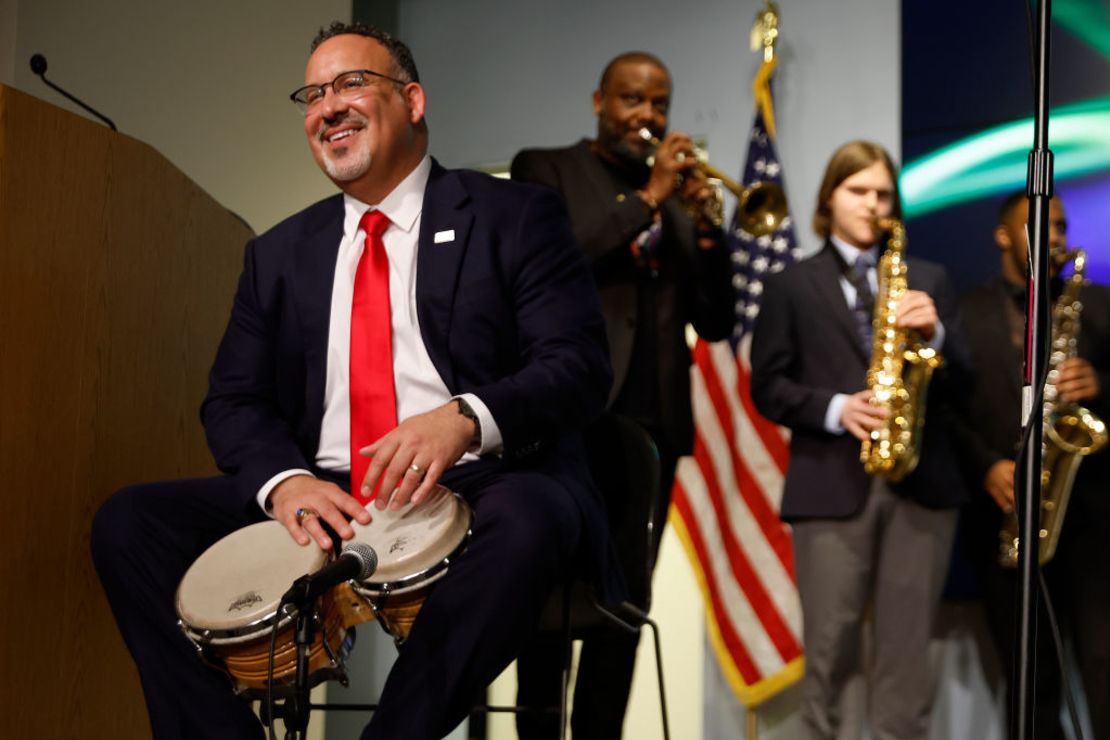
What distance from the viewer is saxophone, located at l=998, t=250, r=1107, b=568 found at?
4129 millimetres

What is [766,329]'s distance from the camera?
4121mm

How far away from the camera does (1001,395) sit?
171 inches

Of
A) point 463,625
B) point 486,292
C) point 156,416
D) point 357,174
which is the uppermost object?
point 357,174

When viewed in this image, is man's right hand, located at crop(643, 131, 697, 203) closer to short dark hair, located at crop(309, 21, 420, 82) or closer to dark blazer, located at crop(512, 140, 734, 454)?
dark blazer, located at crop(512, 140, 734, 454)

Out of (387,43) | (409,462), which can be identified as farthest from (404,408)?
(387,43)

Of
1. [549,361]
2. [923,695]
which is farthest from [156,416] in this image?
[923,695]

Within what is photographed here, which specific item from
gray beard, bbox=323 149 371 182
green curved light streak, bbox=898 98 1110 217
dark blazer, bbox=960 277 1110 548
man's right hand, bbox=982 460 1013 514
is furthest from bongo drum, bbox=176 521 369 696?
green curved light streak, bbox=898 98 1110 217

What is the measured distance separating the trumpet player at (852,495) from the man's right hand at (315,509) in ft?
6.57

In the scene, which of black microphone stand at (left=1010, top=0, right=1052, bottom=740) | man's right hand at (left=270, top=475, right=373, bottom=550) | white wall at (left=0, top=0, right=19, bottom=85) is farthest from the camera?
white wall at (left=0, top=0, right=19, bottom=85)

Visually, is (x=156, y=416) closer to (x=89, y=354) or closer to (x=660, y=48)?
(x=89, y=354)

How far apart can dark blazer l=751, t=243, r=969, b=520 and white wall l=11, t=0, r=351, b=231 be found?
81.6 inches

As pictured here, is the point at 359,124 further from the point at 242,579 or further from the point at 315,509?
the point at 242,579

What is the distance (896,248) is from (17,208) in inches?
A: 105

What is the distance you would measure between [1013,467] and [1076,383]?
0.34 m
